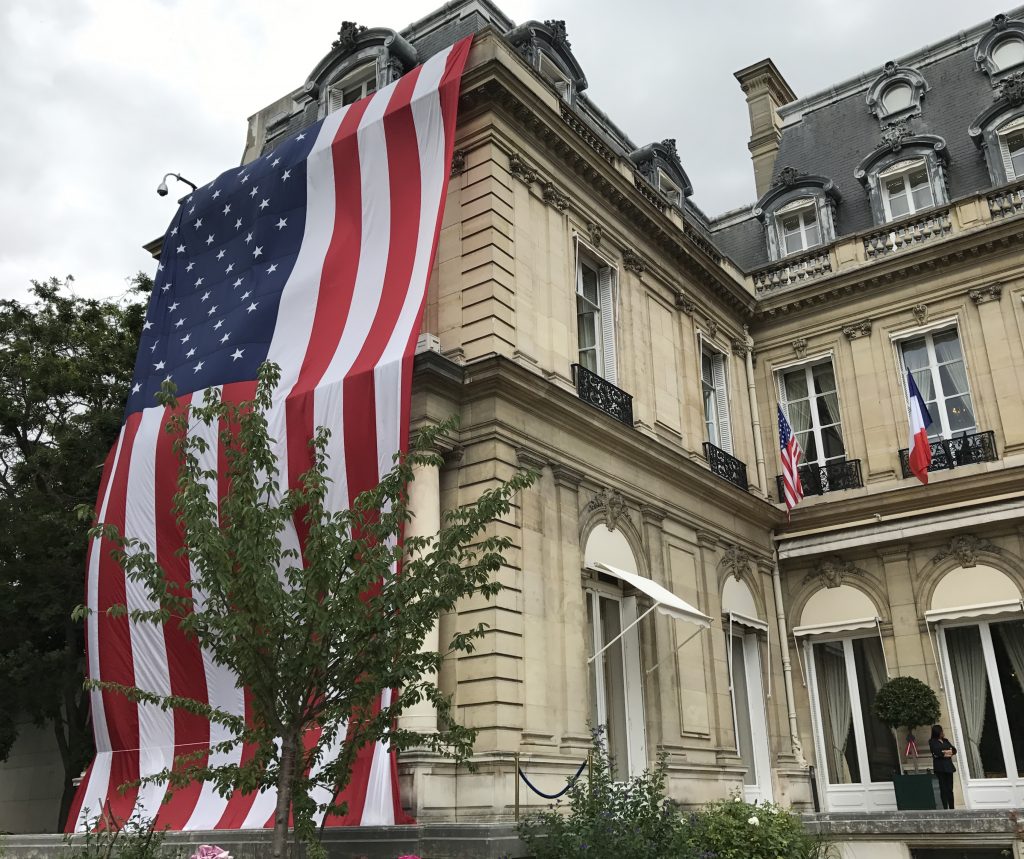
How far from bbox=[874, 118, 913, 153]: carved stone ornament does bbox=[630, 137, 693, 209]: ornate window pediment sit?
424cm

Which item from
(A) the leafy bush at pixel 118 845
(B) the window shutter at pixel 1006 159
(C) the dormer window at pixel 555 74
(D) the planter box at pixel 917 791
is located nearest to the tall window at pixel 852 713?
(D) the planter box at pixel 917 791

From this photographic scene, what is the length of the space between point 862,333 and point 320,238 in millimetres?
11275

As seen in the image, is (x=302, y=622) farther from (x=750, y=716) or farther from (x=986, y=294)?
(x=986, y=294)

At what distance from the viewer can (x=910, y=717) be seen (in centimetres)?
1620

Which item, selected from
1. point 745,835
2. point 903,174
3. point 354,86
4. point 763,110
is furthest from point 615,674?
point 763,110

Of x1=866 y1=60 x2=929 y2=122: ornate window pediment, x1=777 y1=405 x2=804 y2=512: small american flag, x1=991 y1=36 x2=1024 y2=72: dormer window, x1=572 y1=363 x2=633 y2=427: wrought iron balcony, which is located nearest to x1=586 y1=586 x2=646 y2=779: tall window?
x1=572 y1=363 x2=633 y2=427: wrought iron balcony

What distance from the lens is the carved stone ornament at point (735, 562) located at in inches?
693

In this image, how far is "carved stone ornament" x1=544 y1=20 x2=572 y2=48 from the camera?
708 inches

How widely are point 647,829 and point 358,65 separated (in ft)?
45.4

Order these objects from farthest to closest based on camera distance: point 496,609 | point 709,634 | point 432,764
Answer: point 709,634 → point 496,609 → point 432,764

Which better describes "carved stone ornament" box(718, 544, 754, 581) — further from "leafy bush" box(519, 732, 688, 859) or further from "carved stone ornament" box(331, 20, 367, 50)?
"carved stone ornament" box(331, 20, 367, 50)

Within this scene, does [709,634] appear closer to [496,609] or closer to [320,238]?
[496,609]

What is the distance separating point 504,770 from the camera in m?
11.2

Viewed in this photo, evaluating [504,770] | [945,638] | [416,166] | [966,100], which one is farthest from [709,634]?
[966,100]
